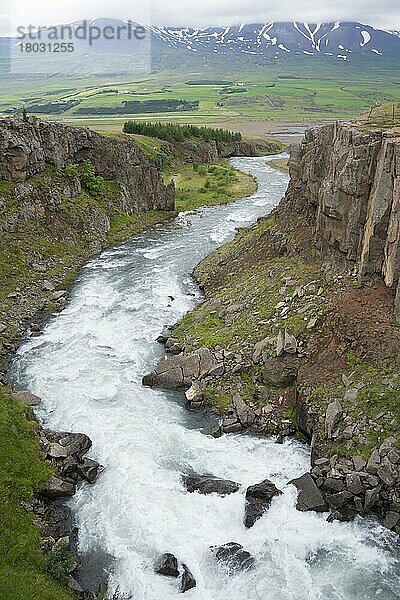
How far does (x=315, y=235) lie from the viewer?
1948 inches

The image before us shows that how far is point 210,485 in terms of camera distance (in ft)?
98.8

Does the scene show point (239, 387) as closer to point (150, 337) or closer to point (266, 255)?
point (150, 337)

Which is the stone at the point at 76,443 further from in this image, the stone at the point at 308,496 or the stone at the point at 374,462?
the stone at the point at 374,462

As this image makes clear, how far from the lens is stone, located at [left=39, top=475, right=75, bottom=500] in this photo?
29.6 meters

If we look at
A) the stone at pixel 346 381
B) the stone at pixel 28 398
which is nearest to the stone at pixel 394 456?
the stone at pixel 346 381

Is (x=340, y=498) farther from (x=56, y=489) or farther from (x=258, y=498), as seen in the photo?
(x=56, y=489)

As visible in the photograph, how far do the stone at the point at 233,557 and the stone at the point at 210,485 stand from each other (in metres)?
3.55

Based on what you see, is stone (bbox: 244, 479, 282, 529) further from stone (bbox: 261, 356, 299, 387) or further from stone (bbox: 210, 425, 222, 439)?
stone (bbox: 261, 356, 299, 387)

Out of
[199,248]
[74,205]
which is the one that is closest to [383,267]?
[199,248]

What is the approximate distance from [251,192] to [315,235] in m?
54.8

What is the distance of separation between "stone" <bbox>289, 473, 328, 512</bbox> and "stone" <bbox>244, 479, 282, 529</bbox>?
1.14 metres

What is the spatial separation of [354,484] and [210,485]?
7502 millimetres

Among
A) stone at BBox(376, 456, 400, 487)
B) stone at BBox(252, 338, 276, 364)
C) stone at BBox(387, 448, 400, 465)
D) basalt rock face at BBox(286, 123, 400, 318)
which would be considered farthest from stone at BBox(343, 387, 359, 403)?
stone at BBox(252, 338, 276, 364)

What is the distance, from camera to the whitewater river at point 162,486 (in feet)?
81.6
